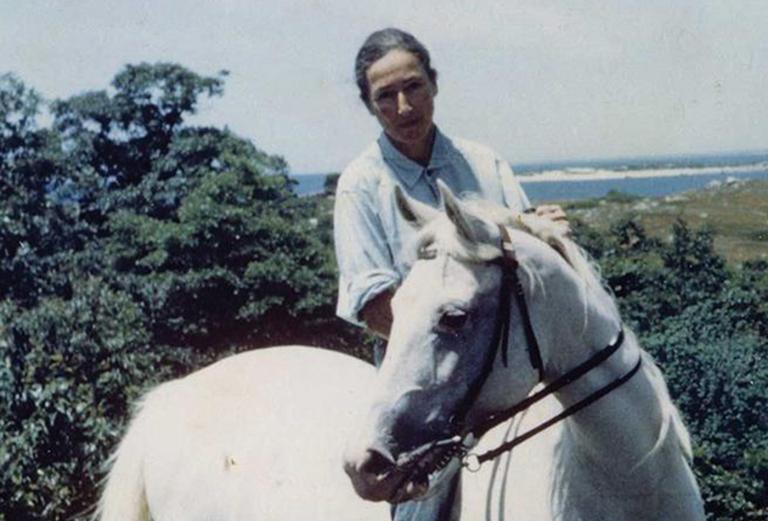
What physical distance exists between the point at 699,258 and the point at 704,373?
9.67 metres

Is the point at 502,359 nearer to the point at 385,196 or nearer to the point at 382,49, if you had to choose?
the point at 385,196

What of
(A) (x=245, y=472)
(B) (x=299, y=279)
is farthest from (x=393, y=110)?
(B) (x=299, y=279)

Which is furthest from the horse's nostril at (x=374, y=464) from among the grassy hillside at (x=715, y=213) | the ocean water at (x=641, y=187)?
Result: the ocean water at (x=641, y=187)

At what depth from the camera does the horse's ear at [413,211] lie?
3.06 metres

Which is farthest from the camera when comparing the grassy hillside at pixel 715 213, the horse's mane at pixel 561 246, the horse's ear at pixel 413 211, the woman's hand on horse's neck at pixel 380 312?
the grassy hillside at pixel 715 213

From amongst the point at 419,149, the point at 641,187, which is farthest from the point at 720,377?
the point at 641,187

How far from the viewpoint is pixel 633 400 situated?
9.78 ft

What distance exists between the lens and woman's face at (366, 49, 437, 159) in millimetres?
3789

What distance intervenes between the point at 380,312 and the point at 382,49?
1.09 meters

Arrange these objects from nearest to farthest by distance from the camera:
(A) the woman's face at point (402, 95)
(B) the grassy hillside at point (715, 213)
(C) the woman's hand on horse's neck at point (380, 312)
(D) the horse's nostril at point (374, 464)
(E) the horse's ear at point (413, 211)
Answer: (D) the horse's nostril at point (374, 464), (E) the horse's ear at point (413, 211), (C) the woman's hand on horse's neck at point (380, 312), (A) the woman's face at point (402, 95), (B) the grassy hillside at point (715, 213)

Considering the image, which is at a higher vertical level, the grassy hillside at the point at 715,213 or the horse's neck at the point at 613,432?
the horse's neck at the point at 613,432

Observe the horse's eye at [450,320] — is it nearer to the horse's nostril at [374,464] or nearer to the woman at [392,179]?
the horse's nostril at [374,464]

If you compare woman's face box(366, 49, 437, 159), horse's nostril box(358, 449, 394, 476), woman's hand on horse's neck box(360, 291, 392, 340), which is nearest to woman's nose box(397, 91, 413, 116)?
woman's face box(366, 49, 437, 159)

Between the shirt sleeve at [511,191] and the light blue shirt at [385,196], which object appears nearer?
the light blue shirt at [385,196]
